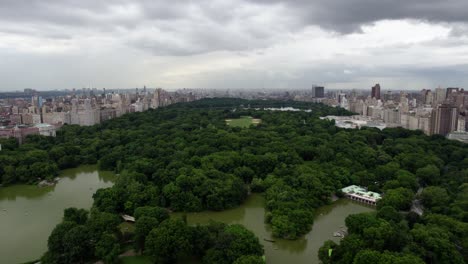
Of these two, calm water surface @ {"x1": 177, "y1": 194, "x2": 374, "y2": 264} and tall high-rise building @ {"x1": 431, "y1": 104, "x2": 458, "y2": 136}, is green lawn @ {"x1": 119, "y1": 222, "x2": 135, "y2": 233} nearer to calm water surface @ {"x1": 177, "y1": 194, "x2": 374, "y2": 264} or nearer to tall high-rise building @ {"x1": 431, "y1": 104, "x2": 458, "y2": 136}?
calm water surface @ {"x1": 177, "y1": 194, "x2": 374, "y2": 264}

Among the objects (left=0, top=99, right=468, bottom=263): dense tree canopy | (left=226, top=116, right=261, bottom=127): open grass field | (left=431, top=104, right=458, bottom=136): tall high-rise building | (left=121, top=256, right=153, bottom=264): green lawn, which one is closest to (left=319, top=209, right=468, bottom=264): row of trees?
(left=0, top=99, right=468, bottom=263): dense tree canopy

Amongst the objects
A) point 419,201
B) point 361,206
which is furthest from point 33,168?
point 419,201

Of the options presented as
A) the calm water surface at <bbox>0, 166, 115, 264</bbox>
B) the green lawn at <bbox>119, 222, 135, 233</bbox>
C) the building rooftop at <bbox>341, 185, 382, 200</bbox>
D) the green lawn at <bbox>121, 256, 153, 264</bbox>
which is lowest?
the calm water surface at <bbox>0, 166, 115, 264</bbox>

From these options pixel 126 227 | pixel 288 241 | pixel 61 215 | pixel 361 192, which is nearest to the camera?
pixel 288 241

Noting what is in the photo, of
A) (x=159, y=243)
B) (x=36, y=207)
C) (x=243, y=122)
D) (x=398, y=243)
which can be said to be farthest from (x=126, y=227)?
(x=243, y=122)

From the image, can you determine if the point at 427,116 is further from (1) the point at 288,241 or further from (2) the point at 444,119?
(1) the point at 288,241
